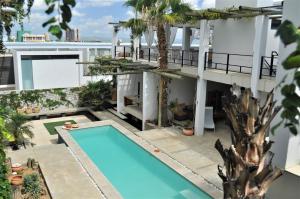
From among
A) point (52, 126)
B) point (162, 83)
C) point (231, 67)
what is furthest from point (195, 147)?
point (52, 126)

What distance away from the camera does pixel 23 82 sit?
27422 mm

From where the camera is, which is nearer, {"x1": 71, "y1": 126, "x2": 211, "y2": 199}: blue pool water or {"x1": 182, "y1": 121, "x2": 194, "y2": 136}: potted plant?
{"x1": 71, "y1": 126, "x2": 211, "y2": 199}: blue pool water

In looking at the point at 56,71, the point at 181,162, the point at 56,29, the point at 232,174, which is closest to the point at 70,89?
the point at 56,71

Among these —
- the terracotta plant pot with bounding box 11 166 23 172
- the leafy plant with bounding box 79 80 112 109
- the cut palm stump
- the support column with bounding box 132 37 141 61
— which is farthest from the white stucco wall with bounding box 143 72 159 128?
the cut palm stump

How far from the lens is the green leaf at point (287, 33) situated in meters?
1.08

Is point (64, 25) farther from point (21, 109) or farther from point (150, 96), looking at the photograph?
point (21, 109)

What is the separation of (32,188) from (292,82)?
10.8 m

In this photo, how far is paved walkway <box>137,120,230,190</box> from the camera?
12516mm

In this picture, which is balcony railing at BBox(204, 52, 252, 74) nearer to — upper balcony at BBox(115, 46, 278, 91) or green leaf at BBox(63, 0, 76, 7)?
upper balcony at BBox(115, 46, 278, 91)

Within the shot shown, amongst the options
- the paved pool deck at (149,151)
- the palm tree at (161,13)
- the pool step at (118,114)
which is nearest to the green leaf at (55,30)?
the paved pool deck at (149,151)

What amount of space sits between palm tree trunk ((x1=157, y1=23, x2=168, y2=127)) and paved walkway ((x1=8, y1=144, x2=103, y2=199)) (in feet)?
20.9

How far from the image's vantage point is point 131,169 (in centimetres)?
1345

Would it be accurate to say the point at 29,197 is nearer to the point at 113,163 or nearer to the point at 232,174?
the point at 113,163

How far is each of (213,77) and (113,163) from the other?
6627 mm
